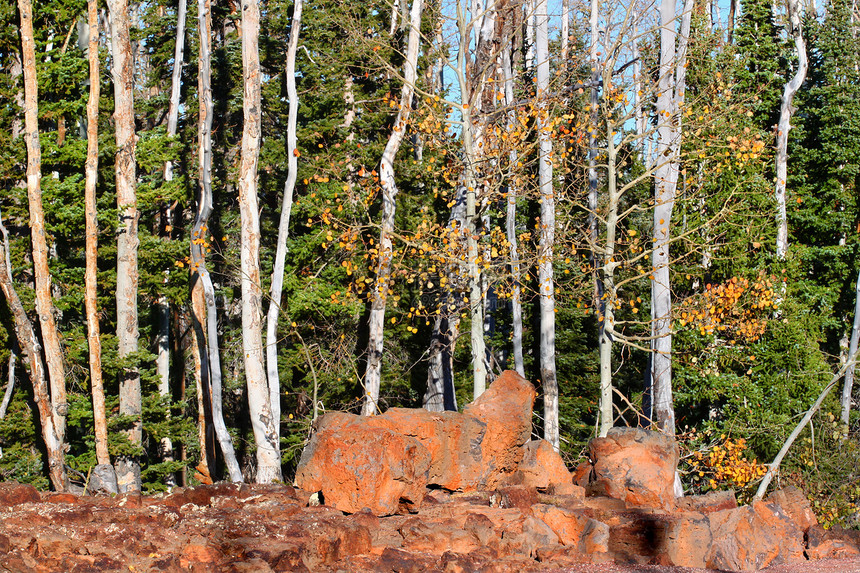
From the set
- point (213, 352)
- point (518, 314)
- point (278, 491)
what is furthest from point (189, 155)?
point (278, 491)

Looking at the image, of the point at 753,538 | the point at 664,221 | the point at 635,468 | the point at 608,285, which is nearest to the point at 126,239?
the point at 608,285

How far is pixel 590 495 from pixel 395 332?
876cm

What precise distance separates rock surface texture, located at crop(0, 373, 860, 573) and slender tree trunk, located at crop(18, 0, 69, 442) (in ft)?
22.0

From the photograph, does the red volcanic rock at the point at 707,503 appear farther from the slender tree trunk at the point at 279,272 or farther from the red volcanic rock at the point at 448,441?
the slender tree trunk at the point at 279,272

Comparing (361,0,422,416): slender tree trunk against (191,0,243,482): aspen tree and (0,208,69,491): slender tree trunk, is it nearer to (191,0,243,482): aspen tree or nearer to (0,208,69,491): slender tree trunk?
(191,0,243,482): aspen tree

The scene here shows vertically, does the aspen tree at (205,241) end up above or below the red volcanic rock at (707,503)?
above

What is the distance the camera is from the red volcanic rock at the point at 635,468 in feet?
30.9

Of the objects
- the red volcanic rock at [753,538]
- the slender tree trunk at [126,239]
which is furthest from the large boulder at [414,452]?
the slender tree trunk at [126,239]

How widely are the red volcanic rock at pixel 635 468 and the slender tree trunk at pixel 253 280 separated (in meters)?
6.36

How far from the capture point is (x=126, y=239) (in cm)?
1483

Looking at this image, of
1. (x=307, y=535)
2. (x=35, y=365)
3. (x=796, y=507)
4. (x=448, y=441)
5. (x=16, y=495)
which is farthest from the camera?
(x=35, y=365)

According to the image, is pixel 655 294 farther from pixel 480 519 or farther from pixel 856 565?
pixel 480 519

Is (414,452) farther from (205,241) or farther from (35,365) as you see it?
(35,365)

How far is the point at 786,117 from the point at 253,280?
12.5 metres
